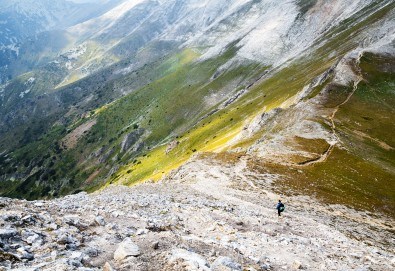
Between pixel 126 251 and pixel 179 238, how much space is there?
465cm

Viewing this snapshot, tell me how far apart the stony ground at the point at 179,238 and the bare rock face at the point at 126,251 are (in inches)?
1.9

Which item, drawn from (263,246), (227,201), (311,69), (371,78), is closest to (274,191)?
(227,201)

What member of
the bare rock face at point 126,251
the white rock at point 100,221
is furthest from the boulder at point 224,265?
the white rock at point 100,221

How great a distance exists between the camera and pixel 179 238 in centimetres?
2033

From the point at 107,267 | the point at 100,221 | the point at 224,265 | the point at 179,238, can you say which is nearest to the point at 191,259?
the point at 224,265

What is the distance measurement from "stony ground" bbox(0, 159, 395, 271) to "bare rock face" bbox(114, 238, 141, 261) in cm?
5

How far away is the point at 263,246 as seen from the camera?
2383 cm

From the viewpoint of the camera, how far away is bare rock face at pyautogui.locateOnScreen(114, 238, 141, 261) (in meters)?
16.2

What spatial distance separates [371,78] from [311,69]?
218 ft

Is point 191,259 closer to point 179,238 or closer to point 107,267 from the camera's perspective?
point 107,267

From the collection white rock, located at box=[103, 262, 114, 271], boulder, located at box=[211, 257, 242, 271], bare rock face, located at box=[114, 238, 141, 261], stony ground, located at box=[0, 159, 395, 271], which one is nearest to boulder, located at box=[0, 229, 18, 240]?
stony ground, located at box=[0, 159, 395, 271]

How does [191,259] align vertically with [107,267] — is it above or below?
below

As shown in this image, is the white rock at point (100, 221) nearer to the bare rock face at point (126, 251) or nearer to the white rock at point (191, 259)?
the bare rock face at point (126, 251)

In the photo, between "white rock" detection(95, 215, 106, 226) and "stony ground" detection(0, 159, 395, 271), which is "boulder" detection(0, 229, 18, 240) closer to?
"stony ground" detection(0, 159, 395, 271)
